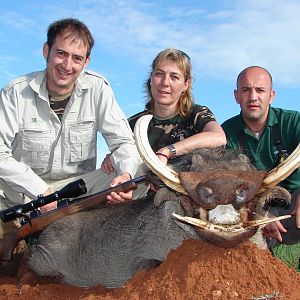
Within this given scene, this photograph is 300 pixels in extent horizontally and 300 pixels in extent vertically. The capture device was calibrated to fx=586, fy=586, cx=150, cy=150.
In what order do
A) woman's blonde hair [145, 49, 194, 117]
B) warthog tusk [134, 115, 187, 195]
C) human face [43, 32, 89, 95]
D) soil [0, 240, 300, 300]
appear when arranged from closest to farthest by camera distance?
soil [0, 240, 300, 300] < warthog tusk [134, 115, 187, 195] < human face [43, 32, 89, 95] < woman's blonde hair [145, 49, 194, 117]

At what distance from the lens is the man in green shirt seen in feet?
20.5

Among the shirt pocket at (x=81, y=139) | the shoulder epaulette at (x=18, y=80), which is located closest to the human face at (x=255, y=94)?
the shirt pocket at (x=81, y=139)

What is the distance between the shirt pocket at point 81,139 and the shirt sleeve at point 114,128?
0.13 metres

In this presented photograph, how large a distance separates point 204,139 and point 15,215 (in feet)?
6.73

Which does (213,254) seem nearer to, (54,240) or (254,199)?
(254,199)

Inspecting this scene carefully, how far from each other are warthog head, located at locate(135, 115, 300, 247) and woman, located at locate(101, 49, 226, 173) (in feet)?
9.42

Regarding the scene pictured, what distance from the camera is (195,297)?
10.9 feet

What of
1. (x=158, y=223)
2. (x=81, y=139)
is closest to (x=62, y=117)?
(x=81, y=139)

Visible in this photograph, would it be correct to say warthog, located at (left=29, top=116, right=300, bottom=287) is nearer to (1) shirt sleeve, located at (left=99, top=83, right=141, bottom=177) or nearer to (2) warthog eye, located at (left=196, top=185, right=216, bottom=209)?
(2) warthog eye, located at (left=196, top=185, right=216, bottom=209)

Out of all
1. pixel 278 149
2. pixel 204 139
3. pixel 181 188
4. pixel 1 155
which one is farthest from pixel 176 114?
pixel 181 188

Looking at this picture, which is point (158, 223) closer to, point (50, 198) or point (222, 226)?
point (222, 226)

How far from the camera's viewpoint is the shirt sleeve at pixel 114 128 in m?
6.34

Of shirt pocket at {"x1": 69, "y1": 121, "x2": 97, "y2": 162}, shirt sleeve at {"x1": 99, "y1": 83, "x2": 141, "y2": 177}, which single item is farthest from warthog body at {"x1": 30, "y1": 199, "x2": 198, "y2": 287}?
shirt pocket at {"x1": 69, "y1": 121, "x2": 97, "y2": 162}

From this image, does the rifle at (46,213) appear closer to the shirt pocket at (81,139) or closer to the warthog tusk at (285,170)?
the shirt pocket at (81,139)
